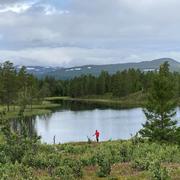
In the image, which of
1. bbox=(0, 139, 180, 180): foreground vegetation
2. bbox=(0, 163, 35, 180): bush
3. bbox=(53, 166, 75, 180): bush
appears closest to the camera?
bbox=(0, 163, 35, 180): bush

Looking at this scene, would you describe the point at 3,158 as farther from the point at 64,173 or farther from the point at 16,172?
the point at 64,173

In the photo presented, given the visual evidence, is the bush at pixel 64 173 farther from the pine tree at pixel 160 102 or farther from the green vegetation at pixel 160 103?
the pine tree at pixel 160 102

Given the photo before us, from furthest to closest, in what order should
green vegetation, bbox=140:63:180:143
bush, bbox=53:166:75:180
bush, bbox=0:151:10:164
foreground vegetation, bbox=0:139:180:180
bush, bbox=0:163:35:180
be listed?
green vegetation, bbox=140:63:180:143 → bush, bbox=0:151:10:164 → foreground vegetation, bbox=0:139:180:180 → bush, bbox=53:166:75:180 → bush, bbox=0:163:35:180

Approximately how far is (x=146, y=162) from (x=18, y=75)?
134m

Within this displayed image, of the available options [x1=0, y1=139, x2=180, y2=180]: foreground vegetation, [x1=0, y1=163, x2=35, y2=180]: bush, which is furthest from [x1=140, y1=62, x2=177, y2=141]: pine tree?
[x1=0, y1=163, x2=35, y2=180]: bush

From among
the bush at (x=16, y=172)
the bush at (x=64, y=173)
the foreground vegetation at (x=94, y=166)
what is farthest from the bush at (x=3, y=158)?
the bush at (x=64, y=173)

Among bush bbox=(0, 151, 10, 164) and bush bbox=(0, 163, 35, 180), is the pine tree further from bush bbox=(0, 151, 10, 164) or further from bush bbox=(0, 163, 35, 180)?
bush bbox=(0, 163, 35, 180)

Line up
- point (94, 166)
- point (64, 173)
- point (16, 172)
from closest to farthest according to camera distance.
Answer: point (64, 173) < point (16, 172) < point (94, 166)

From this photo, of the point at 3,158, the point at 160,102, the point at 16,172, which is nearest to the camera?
the point at 16,172

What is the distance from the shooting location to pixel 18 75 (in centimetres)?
15162

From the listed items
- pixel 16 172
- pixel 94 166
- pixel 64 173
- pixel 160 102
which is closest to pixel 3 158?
pixel 16 172

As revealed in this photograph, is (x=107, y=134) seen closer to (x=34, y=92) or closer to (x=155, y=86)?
(x=155, y=86)

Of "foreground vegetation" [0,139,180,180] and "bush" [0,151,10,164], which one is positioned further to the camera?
"bush" [0,151,10,164]

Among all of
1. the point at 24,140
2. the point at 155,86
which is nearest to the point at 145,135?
the point at 155,86
